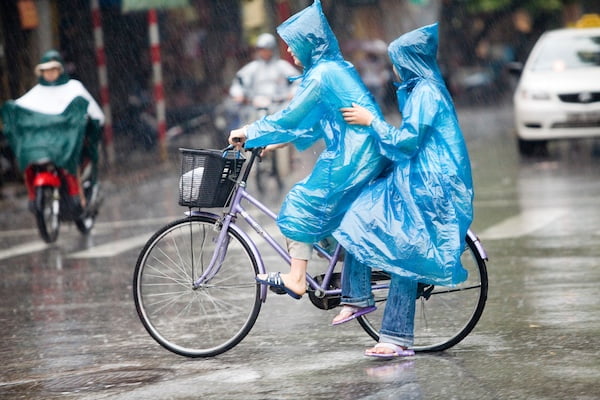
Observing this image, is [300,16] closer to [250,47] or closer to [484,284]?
[484,284]

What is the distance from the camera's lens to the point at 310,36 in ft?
21.0

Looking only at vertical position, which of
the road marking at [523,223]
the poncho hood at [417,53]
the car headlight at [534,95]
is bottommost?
the road marking at [523,223]

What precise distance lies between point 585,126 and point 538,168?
1.32 m

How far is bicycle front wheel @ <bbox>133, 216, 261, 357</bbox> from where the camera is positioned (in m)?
6.60

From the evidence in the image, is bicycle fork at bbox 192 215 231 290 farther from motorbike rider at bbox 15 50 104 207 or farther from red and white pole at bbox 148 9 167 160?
red and white pole at bbox 148 9 167 160

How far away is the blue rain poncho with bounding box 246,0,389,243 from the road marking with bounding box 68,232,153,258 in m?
5.06

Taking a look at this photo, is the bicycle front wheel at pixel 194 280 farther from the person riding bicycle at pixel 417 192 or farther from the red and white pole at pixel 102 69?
the red and white pole at pixel 102 69

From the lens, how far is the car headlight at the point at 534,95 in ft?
59.4

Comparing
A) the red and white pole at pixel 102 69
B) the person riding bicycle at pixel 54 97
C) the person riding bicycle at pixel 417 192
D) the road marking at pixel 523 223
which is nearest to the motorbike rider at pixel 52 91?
the person riding bicycle at pixel 54 97

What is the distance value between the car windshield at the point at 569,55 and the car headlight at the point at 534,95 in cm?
57

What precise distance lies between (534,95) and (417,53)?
1225 cm

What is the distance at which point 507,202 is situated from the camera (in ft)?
43.7

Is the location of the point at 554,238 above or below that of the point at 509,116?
above

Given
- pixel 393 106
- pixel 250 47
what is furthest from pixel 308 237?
pixel 393 106
